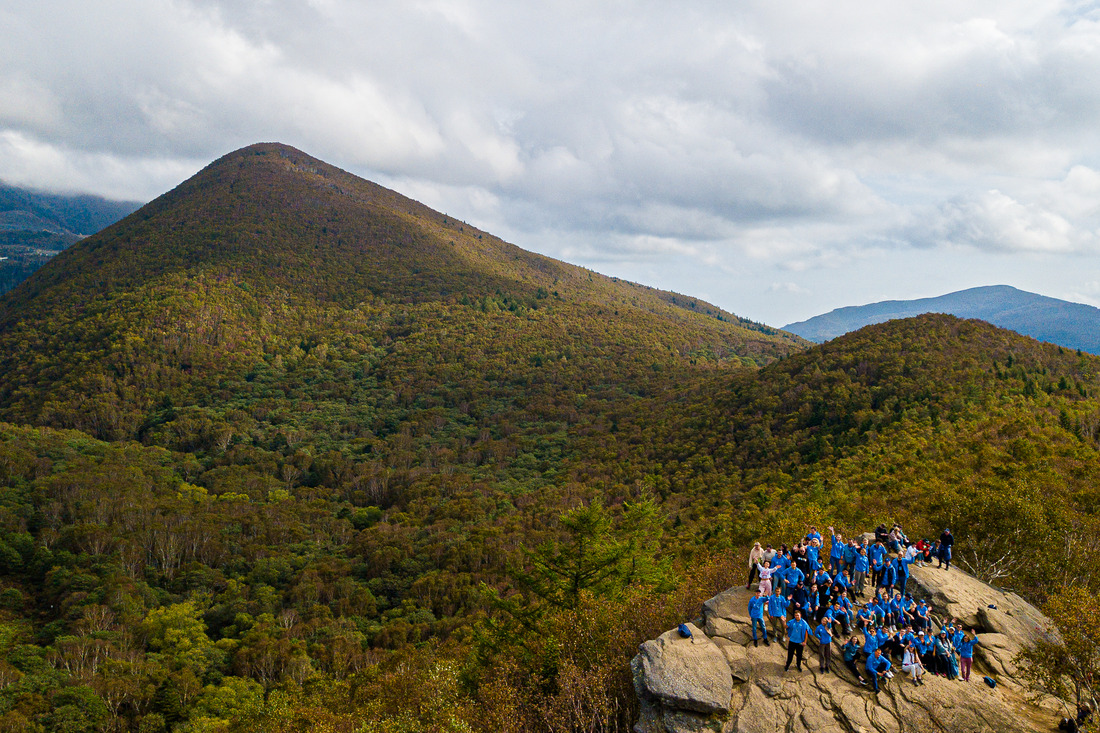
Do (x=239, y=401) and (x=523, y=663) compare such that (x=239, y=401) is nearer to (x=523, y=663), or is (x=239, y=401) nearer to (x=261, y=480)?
(x=261, y=480)

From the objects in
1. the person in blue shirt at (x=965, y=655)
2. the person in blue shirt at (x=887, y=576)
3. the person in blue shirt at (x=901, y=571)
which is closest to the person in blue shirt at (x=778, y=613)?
the person in blue shirt at (x=887, y=576)

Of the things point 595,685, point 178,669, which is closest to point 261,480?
point 178,669

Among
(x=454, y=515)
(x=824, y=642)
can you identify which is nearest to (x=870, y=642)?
(x=824, y=642)

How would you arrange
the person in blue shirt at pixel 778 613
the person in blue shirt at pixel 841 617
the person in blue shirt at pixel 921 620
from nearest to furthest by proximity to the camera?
the person in blue shirt at pixel 841 617, the person in blue shirt at pixel 921 620, the person in blue shirt at pixel 778 613

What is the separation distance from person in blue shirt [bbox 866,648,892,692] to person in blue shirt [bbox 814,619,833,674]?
127 centimetres

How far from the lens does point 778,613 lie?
20.9 m

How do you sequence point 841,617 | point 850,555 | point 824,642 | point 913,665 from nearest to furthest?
1. point 913,665
2. point 824,642
3. point 841,617
4. point 850,555

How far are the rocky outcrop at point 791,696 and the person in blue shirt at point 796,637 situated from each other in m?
0.60

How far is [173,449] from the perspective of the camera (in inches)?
6147

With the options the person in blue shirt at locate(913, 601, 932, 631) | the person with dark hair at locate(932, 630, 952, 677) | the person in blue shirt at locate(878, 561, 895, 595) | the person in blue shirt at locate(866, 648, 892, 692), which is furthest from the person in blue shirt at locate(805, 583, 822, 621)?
the person in blue shirt at locate(878, 561, 895, 595)

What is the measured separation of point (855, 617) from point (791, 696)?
4584 mm

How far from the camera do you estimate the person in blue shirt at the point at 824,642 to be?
19.3 m

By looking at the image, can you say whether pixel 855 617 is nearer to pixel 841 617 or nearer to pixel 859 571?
pixel 841 617

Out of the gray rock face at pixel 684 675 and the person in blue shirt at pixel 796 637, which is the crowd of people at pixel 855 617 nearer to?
the person in blue shirt at pixel 796 637
